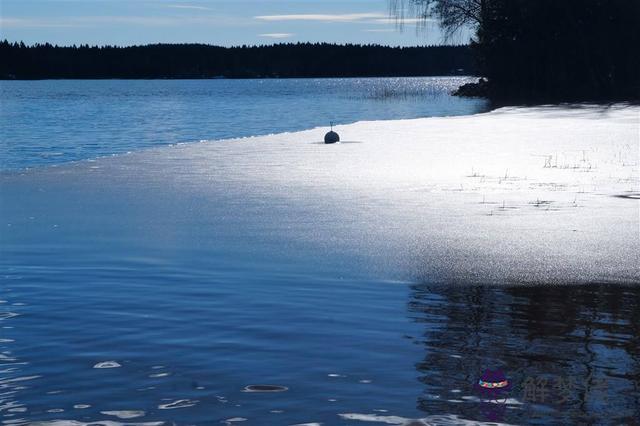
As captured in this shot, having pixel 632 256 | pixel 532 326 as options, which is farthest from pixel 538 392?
pixel 632 256

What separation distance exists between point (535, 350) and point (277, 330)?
184 centimetres

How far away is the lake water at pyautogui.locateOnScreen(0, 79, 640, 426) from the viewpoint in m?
5.54

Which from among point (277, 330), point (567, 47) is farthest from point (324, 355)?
point (567, 47)

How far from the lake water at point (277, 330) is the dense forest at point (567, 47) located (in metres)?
44.0

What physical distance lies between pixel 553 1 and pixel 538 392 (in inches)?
2037

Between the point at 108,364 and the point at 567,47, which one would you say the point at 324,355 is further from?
the point at 567,47

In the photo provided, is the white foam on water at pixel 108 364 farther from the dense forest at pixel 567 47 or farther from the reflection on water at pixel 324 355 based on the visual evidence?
the dense forest at pixel 567 47

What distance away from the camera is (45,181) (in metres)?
18.2

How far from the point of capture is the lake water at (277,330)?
5.54 meters

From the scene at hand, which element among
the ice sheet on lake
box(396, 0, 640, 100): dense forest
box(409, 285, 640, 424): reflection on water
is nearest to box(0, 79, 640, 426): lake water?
box(409, 285, 640, 424): reflection on water

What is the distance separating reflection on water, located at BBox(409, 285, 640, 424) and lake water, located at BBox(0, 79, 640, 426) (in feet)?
0.06

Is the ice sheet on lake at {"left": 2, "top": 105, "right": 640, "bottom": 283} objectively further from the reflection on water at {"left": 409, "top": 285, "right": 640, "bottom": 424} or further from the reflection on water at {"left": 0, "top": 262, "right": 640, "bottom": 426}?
the reflection on water at {"left": 0, "top": 262, "right": 640, "bottom": 426}

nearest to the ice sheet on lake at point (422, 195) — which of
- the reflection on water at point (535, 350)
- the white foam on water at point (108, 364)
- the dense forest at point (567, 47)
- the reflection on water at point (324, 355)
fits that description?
the reflection on water at point (535, 350)

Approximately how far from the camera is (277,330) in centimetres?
718
